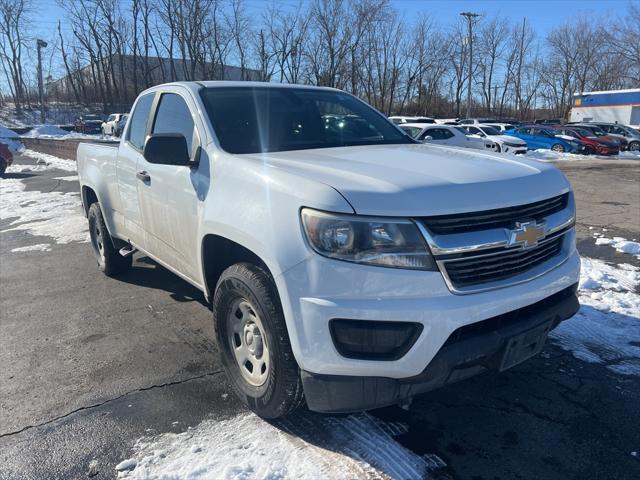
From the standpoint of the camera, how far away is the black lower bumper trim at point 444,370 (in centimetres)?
228

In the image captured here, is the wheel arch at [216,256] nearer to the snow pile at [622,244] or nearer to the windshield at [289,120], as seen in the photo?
the windshield at [289,120]

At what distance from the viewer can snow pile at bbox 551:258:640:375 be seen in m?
3.62

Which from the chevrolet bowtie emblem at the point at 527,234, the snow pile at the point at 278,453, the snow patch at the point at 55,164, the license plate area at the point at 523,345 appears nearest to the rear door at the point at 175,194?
the snow pile at the point at 278,453

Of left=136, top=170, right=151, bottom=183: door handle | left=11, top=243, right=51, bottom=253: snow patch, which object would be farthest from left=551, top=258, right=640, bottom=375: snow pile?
left=11, top=243, right=51, bottom=253: snow patch

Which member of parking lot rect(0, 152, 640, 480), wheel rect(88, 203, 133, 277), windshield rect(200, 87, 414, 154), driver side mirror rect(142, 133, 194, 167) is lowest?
parking lot rect(0, 152, 640, 480)

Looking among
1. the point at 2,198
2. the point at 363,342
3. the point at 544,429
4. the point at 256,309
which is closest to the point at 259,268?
the point at 256,309

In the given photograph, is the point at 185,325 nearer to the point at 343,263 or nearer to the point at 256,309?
the point at 256,309

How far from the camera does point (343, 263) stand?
222 cm

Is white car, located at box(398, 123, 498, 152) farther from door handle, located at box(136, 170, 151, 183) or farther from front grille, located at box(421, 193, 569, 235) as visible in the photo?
front grille, located at box(421, 193, 569, 235)

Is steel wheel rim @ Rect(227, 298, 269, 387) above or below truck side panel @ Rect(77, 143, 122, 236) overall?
below

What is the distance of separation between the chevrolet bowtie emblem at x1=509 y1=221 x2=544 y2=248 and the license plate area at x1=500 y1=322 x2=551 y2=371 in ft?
1.40

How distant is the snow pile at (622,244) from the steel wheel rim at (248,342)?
5.44 metres

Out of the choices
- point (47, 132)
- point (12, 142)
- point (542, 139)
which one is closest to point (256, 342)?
point (542, 139)

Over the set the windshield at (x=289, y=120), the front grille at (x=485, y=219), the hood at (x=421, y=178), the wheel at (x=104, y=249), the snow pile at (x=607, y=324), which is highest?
the windshield at (x=289, y=120)
